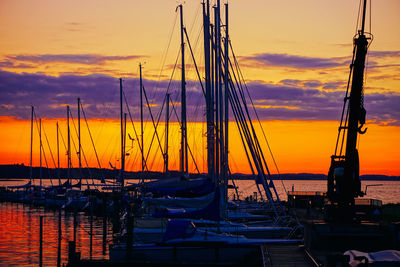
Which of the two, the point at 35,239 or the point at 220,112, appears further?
the point at 35,239

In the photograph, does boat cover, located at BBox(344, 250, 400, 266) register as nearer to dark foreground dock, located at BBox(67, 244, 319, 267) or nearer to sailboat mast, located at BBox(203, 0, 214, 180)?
dark foreground dock, located at BBox(67, 244, 319, 267)

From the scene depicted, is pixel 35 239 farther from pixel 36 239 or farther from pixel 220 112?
pixel 220 112

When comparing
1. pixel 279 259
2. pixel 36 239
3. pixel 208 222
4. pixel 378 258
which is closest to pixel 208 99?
pixel 208 222

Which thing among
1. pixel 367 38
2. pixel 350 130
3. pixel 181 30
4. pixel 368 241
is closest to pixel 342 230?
pixel 368 241

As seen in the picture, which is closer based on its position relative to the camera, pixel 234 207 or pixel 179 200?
pixel 179 200

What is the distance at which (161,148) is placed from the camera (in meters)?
78.0

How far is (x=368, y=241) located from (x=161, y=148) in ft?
165

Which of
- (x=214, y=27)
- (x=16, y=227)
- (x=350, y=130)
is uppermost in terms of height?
(x=214, y=27)

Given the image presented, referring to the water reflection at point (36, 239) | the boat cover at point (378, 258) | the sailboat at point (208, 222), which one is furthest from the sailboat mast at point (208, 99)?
the boat cover at point (378, 258)

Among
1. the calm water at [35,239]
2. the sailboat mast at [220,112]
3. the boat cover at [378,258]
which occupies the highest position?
the sailboat mast at [220,112]

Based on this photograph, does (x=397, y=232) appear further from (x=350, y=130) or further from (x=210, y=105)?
(x=210, y=105)

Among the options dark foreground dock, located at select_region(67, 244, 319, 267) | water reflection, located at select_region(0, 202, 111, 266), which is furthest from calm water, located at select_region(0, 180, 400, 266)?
dark foreground dock, located at select_region(67, 244, 319, 267)

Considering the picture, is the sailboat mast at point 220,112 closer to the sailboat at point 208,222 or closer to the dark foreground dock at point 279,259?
the sailboat at point 208,222

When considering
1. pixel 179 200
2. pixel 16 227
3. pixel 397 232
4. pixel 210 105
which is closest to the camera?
pixel 397 232
